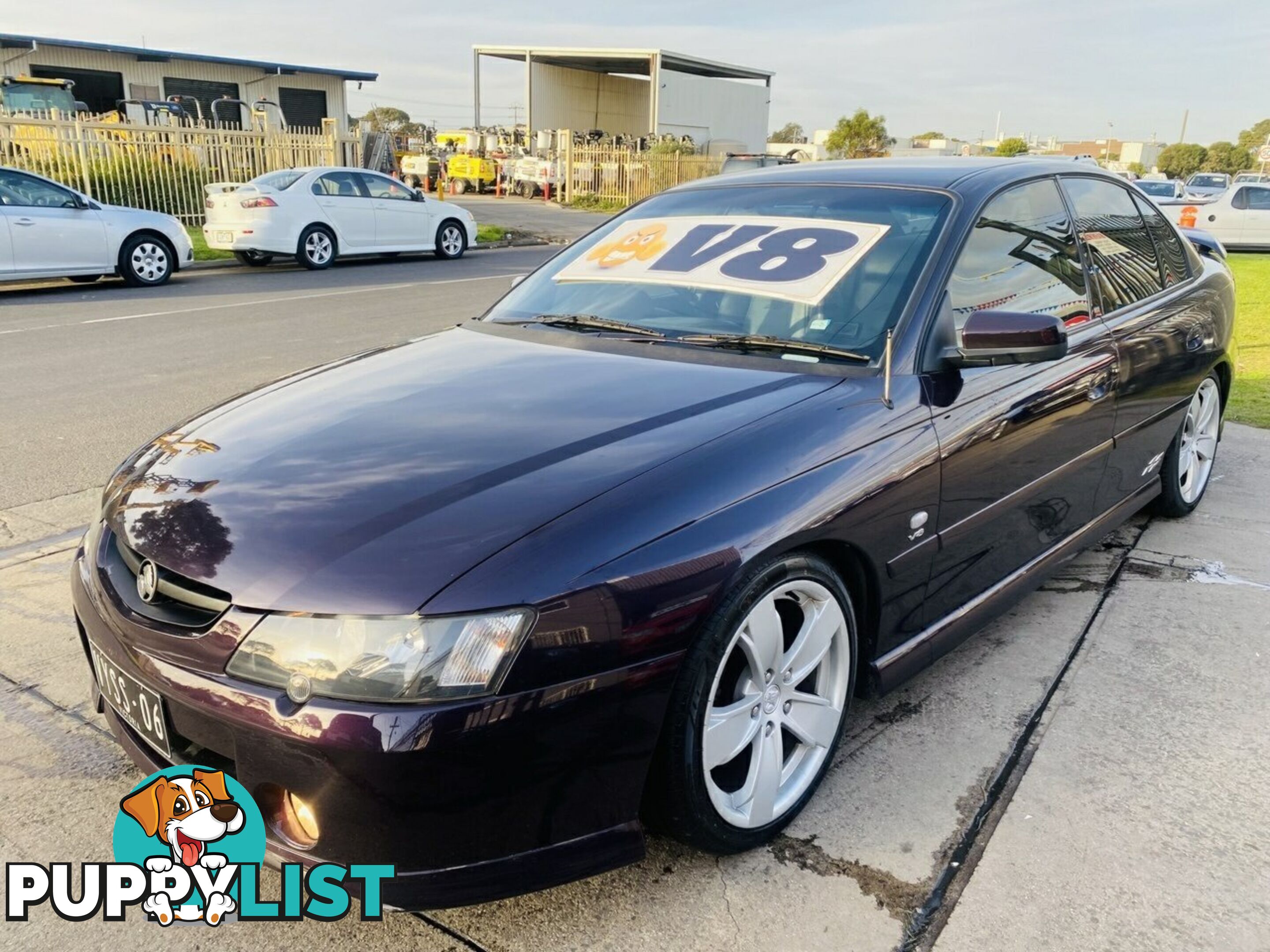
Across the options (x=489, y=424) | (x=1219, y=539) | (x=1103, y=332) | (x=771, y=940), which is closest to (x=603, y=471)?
(x=489, y=424)

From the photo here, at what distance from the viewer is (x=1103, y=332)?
11.7ft

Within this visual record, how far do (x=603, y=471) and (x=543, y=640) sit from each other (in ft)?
1.45

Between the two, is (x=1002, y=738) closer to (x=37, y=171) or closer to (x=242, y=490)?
(x=242, y=490)

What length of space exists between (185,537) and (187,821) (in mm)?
586

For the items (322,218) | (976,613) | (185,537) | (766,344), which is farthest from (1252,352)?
(322,218)

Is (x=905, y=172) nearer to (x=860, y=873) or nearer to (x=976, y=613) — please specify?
(x=976, y=613)

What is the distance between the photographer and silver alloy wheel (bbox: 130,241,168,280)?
40.8 feet

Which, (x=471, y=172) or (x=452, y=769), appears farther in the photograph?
(x=471, y=172)

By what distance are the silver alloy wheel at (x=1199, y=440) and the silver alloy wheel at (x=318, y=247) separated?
12703 millimetres

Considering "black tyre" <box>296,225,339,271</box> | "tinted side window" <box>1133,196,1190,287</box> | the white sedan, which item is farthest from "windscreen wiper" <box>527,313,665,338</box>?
"black tyre" <box>296,225,339,271</box>

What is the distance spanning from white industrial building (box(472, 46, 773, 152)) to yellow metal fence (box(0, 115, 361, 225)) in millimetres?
25328

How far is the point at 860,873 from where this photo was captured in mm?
2303

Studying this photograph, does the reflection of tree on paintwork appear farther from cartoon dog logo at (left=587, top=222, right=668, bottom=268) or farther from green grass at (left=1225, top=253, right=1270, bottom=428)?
green grass at (left=1225, top=253, right=1270, bottom=428)

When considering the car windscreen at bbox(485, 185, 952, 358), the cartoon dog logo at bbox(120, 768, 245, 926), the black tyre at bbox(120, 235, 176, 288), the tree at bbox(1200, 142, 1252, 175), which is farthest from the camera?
the tree at bbox(1200, 142, 1252, 175)
